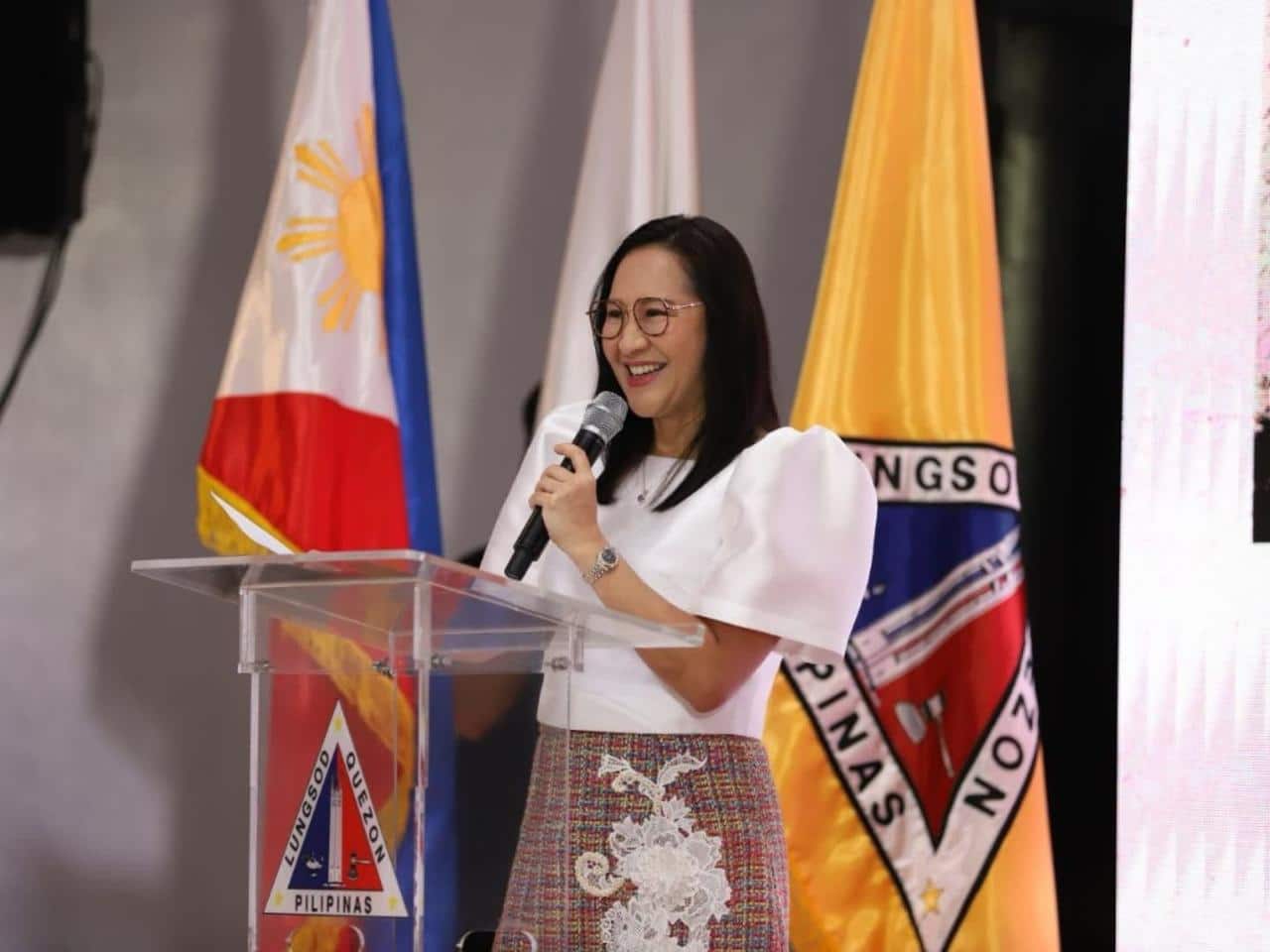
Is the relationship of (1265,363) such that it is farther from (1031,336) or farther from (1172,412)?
(1031,336)

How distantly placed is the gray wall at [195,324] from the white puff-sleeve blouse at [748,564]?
175 cm

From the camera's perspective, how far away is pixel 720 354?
177 centimetres

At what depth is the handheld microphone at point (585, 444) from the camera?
1588 millimetres

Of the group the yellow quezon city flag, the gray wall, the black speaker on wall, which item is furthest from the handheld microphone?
the black speaker on wall

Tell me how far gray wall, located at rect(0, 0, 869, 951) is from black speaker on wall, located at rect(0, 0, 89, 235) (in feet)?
0.19

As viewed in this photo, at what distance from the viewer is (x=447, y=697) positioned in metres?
1.32

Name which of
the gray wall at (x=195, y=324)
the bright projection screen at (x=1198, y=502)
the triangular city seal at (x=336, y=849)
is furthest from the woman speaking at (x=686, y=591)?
the gray wall at (x=195, y=324)

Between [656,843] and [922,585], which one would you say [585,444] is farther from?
[922,585]

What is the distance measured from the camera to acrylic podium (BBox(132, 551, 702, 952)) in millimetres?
1292

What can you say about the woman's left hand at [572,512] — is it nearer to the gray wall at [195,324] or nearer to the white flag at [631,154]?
the white flag at [631,154]

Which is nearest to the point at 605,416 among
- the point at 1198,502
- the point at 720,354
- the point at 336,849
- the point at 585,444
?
the point at 585,444

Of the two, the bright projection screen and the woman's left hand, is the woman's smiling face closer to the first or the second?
the woman's left hand

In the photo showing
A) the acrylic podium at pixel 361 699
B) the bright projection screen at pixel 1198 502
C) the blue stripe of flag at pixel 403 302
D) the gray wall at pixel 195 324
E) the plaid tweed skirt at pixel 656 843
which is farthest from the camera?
the gray wall at pixel 195 324

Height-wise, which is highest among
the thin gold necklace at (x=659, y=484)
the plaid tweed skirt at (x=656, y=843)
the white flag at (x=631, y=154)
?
the white flag at (x=631, y=154)
